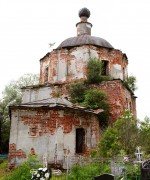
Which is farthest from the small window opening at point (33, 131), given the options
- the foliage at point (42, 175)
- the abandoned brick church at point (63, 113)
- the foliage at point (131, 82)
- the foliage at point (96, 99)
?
the foliage at point (131, 82)

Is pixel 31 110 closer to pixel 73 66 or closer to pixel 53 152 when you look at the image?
pixel 53 152

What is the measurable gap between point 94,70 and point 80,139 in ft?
18.8

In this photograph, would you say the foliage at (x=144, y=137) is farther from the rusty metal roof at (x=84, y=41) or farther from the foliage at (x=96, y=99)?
the rusty metal roof at (x=84, y=41)

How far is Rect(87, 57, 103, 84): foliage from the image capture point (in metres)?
20.2

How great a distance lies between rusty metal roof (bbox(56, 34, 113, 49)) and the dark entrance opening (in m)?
7.86

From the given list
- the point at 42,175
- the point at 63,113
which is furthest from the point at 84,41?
the point at 42,175

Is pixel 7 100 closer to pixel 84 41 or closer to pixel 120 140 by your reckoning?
pixel 84 41

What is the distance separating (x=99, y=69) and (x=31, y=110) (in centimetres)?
665

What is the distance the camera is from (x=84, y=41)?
2220 cm

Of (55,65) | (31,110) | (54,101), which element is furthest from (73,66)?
(31,110)

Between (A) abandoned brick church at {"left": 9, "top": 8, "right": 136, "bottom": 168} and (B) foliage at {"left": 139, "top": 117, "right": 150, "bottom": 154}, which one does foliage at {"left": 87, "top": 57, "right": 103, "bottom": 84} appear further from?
(B) foliage at {"left": 139, "top": 117, "right": 150, "bottom": 154}

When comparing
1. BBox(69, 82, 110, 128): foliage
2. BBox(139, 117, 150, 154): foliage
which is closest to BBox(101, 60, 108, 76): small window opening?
BBox(69, 82, 110, 128): foliage

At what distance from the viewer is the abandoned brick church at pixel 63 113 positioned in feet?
51.2

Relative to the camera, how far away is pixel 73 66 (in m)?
21.8
